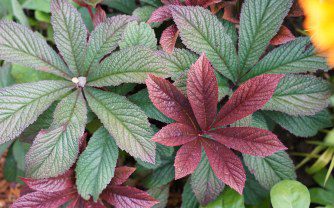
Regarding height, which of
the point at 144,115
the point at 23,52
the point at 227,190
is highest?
the point at 23,52

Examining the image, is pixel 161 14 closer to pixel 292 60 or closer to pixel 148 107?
pixel 148 107

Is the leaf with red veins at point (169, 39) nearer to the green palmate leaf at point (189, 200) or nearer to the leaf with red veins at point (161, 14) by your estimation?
the leaf with red veins at point (161, 14)

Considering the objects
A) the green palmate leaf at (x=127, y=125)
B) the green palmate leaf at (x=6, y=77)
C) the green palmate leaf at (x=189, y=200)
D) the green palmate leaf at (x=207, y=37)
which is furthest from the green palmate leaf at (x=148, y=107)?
the green palmate leaf at (x=6, y=77)

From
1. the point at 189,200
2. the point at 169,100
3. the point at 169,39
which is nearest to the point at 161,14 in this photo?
the point at 169,39

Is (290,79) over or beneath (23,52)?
beneath

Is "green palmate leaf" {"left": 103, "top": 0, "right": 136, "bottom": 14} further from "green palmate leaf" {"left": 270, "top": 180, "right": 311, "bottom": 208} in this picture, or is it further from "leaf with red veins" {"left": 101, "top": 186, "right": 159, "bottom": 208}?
"green palmate leaf" {"left": 270, "top": 180, "right": 311, "bottom": 208}

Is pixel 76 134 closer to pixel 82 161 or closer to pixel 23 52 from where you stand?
pixel 82 161

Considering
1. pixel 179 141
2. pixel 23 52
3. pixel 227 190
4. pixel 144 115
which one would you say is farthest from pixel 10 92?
pixel 227 190

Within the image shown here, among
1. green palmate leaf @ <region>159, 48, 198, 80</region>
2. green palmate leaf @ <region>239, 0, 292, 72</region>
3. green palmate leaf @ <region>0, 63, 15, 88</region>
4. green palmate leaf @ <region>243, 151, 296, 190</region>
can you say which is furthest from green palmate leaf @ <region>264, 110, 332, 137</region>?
green palmate leaf @ <region>0, 63, 15, 88</region>
